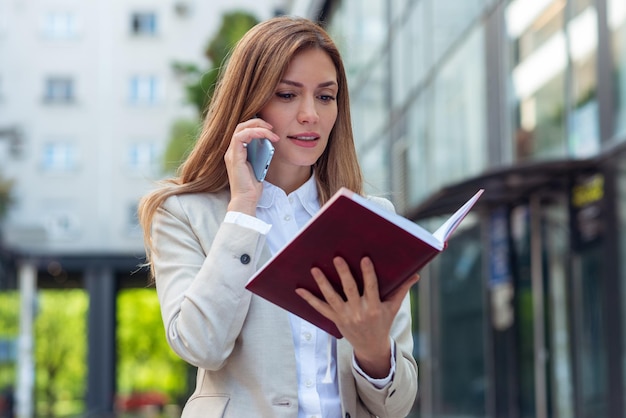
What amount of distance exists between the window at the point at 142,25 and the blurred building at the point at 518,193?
2545cm

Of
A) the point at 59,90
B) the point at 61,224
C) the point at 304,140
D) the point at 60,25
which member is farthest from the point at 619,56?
the point at 60,25

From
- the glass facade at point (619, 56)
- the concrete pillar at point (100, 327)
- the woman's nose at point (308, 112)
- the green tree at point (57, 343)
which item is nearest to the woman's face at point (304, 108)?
the woman's nose at point (308, 112)

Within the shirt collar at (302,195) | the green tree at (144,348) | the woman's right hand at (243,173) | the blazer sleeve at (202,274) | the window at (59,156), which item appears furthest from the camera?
the green tree at (144,348)

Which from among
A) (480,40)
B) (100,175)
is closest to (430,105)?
(480,40)

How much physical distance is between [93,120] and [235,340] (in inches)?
1606

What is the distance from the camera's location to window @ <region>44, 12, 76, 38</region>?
4253cm

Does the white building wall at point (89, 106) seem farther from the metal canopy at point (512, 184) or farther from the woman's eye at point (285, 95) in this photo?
the woman's eye at point (285, 95)

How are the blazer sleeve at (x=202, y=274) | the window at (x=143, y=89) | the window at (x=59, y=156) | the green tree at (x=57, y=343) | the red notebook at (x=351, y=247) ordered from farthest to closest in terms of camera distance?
the green tree at (x=57, y=343)
the window at (x=143, y=89)
the window at (x=59, y=156)
the blazer sleeve at (x=202, y=274)
the red notebook at (x=351, y=247)

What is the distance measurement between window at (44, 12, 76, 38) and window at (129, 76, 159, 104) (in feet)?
9.63

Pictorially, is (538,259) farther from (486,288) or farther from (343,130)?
(343,130)

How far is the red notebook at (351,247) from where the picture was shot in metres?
1.86

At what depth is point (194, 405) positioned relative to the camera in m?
2.24

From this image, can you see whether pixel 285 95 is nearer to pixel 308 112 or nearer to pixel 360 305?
pixel 308 112

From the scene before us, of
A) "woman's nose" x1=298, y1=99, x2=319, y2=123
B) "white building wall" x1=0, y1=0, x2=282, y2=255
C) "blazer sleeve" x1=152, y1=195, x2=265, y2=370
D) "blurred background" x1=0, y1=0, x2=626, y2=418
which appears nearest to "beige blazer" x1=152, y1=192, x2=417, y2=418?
"blazer sleeve" x1=152, y1=195, x2=265, y2=370
